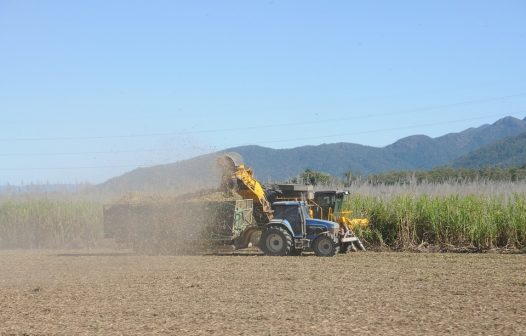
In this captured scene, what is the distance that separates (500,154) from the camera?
10781 cm

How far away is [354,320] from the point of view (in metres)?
10.9

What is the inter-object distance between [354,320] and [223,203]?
1100cm

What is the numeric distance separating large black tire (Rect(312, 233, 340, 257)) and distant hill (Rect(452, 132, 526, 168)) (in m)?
85.2

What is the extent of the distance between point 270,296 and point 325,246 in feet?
25.8

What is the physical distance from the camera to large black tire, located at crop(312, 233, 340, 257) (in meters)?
20.9

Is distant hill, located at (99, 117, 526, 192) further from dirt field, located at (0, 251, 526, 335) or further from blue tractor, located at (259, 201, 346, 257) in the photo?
dirt field, located at (0, 251, 526, 335)

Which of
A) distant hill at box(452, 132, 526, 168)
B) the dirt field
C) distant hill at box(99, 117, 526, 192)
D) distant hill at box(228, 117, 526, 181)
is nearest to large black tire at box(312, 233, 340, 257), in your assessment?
the dirt field

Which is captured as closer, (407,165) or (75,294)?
(75,294)

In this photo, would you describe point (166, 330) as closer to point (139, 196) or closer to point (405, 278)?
point (405, 278)

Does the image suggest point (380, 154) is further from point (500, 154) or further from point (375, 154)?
point (500, 154)

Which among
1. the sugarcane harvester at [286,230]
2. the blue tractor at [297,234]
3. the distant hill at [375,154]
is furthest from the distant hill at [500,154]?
the blue tractor at [297,234]

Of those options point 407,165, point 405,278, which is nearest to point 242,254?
point 405,278

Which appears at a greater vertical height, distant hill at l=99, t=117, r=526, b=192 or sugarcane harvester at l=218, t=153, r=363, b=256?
distant hill at l=99, t=117, r=526, b=192

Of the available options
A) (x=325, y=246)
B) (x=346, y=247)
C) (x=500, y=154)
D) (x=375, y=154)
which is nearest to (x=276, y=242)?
(x=325, y=246)
